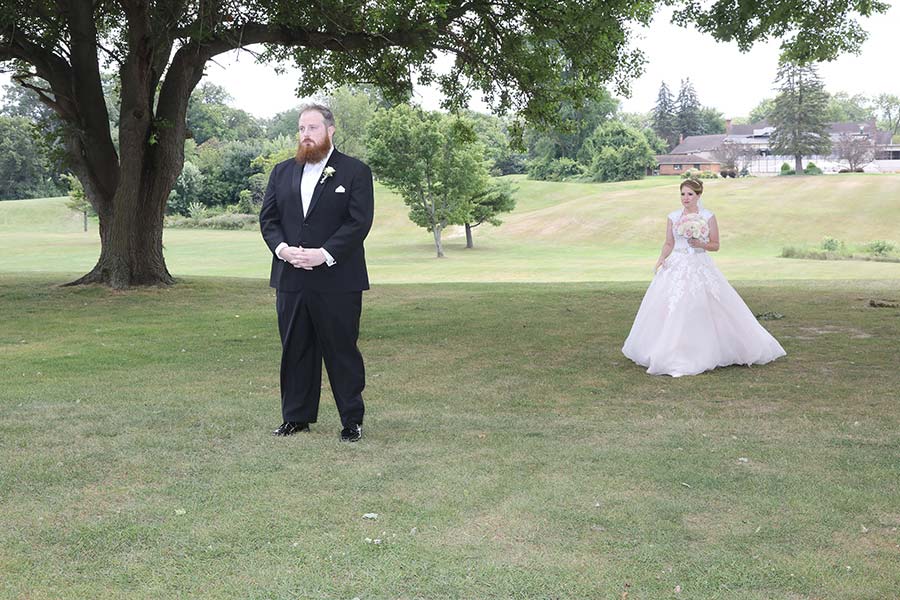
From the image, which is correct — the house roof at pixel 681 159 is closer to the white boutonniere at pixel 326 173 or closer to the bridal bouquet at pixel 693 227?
the bridal bouquet at pixel 693 227

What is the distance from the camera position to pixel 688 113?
141 m

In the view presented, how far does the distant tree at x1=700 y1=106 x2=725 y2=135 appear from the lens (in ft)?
475

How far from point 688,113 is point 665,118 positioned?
3711mm

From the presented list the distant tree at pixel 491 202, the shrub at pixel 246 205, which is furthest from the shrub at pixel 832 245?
the shrub at pixel 246 205

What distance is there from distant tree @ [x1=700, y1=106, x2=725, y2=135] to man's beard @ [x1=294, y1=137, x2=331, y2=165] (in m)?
144

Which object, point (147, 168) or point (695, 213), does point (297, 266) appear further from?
point (147, 168)

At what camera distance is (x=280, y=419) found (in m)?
8.30

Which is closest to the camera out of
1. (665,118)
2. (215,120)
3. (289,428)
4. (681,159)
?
(289,428)

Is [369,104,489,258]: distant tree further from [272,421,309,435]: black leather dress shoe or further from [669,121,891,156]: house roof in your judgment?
[669,121,891,156]: house roof

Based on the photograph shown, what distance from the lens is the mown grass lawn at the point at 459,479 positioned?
471 centimetres

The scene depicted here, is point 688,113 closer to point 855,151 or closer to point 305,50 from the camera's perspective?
point 855,151

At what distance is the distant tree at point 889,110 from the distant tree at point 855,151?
209ft

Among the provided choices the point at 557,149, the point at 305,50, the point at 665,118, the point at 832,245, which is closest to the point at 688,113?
the point at 665,118

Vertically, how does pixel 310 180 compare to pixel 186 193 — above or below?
below
